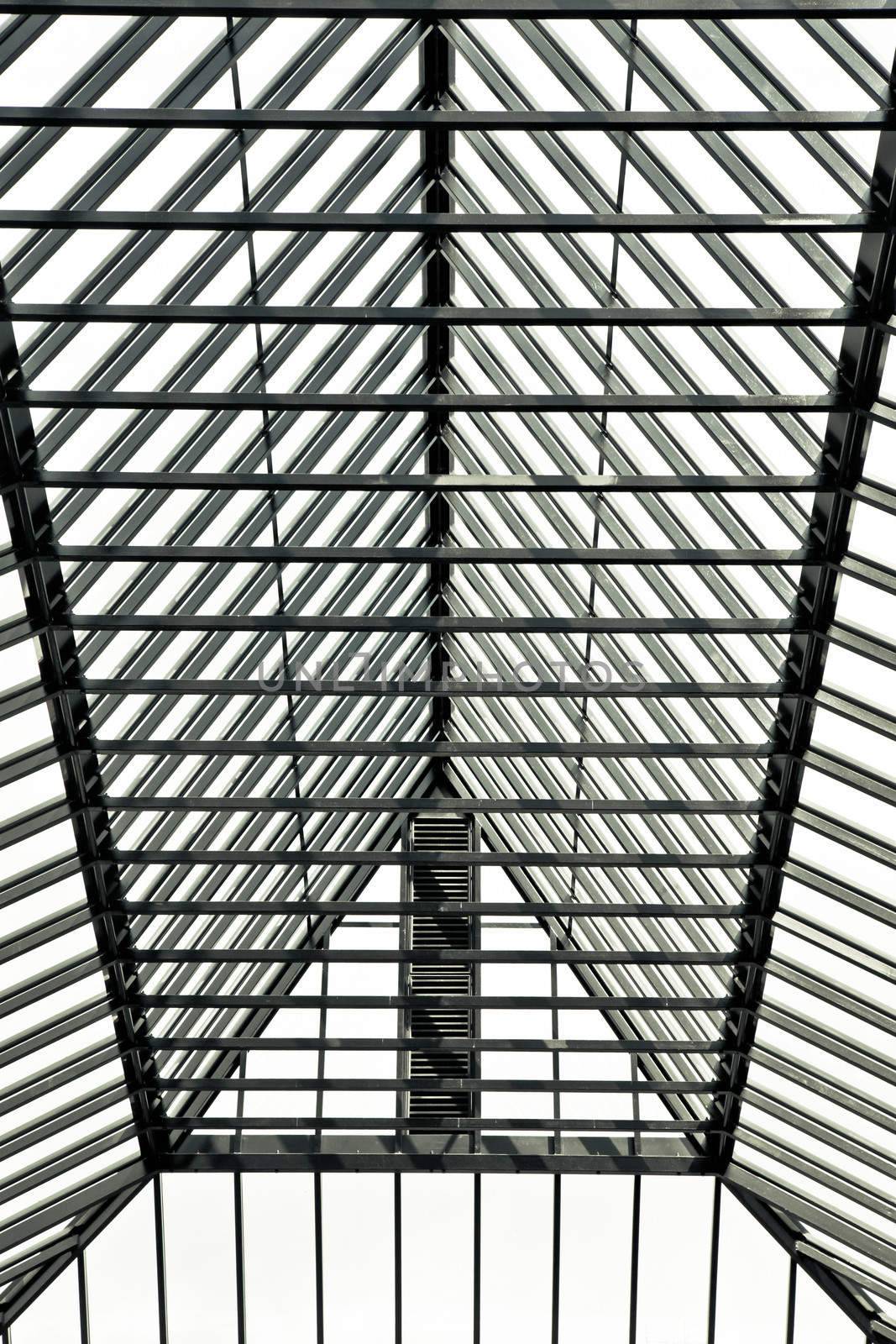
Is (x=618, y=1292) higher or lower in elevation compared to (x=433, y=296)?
lower

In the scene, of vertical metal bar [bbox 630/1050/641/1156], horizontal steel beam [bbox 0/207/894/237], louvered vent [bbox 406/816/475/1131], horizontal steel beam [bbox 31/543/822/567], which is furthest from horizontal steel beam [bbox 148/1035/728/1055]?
horizontal steel beam [bbox 0/207/894/237]

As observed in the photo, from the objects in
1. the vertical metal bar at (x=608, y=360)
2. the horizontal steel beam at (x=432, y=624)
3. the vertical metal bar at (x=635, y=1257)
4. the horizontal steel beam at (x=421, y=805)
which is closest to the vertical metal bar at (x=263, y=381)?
the horizontal steel beam at (x=421, y=805)

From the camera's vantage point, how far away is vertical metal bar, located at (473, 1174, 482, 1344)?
Answer: 2712cm

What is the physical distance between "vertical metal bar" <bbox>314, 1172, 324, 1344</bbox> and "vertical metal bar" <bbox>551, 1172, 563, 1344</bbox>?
3681 mm

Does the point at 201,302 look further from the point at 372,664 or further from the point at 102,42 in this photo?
the point at 372,664

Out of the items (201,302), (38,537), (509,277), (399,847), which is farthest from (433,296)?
(399,847)

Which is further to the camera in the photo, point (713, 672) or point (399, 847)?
point (399, 847)

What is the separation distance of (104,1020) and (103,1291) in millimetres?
6675

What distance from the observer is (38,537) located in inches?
635

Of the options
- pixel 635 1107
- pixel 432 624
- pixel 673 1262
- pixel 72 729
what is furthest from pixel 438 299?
pixel 673 1262

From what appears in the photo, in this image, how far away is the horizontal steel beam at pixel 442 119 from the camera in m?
12.2

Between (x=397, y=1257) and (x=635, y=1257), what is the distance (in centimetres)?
382

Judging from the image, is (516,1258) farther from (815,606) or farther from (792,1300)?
(815,606)

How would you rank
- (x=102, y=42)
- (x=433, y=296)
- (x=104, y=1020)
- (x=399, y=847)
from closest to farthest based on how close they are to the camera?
(x=102, y=42) < (x=433, y=296) < (x=104, y=1020) < (x=399, y=847)
